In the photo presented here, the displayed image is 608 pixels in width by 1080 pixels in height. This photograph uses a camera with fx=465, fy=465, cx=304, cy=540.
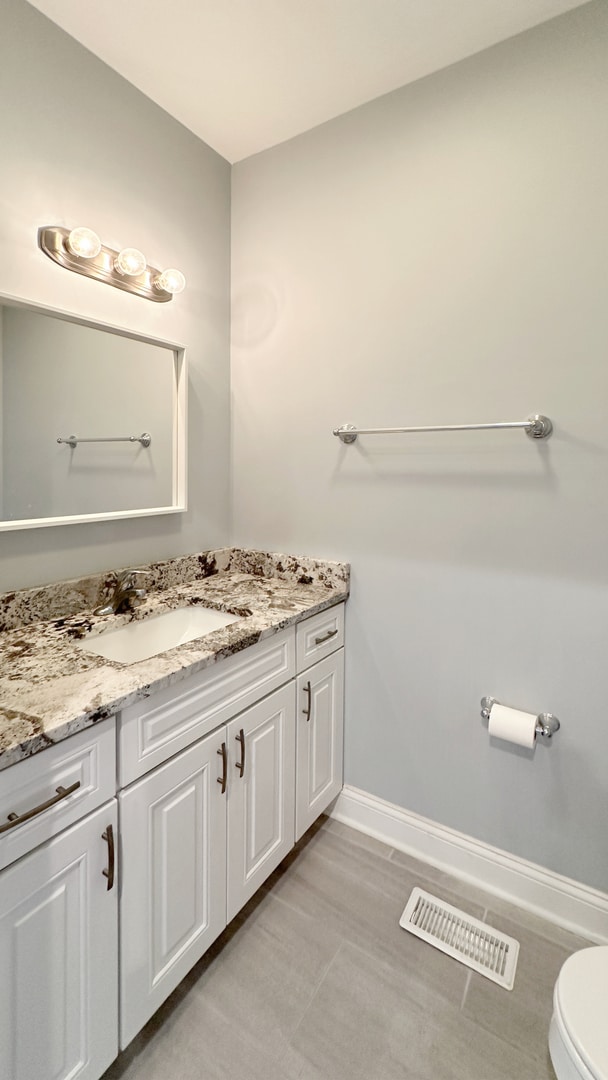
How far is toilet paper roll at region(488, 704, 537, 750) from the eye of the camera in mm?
1316

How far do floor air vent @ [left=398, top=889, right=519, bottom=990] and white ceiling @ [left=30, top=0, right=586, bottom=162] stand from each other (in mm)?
2529

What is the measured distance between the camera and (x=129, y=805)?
94 centimetres

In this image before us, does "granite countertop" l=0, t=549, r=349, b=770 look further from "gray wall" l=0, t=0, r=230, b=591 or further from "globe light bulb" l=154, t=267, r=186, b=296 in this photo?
"globe light bulb" l=154, t=267, r=186, b=296

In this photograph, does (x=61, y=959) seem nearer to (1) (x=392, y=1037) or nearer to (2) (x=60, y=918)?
(2) (x=60, y=918)

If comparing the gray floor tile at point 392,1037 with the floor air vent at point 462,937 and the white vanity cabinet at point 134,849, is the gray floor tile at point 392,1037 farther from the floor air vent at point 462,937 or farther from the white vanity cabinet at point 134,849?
the white vanity cabinet at point 134,849

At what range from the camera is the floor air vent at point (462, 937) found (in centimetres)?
127

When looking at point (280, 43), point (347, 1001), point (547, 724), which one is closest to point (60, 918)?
point (347, 1001)

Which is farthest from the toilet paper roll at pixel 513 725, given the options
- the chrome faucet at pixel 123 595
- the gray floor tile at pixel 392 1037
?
the chrome faucet at pixel 123 595

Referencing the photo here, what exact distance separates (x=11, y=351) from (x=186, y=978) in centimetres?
172

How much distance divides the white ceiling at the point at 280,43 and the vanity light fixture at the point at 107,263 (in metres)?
0.52

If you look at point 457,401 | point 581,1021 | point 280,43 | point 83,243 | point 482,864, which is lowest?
point 482,864

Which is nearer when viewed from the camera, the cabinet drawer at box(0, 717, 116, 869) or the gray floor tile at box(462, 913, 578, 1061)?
the cabinet drawer at box(0, 717, 116, 869)

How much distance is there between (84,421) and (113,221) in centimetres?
61

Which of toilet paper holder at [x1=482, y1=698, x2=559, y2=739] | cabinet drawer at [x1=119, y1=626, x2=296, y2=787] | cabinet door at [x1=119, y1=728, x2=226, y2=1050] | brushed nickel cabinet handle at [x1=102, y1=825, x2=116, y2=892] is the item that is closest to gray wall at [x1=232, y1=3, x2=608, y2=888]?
toilet paper holder at [x1=482, y1=698, x2=559, y2=739]
